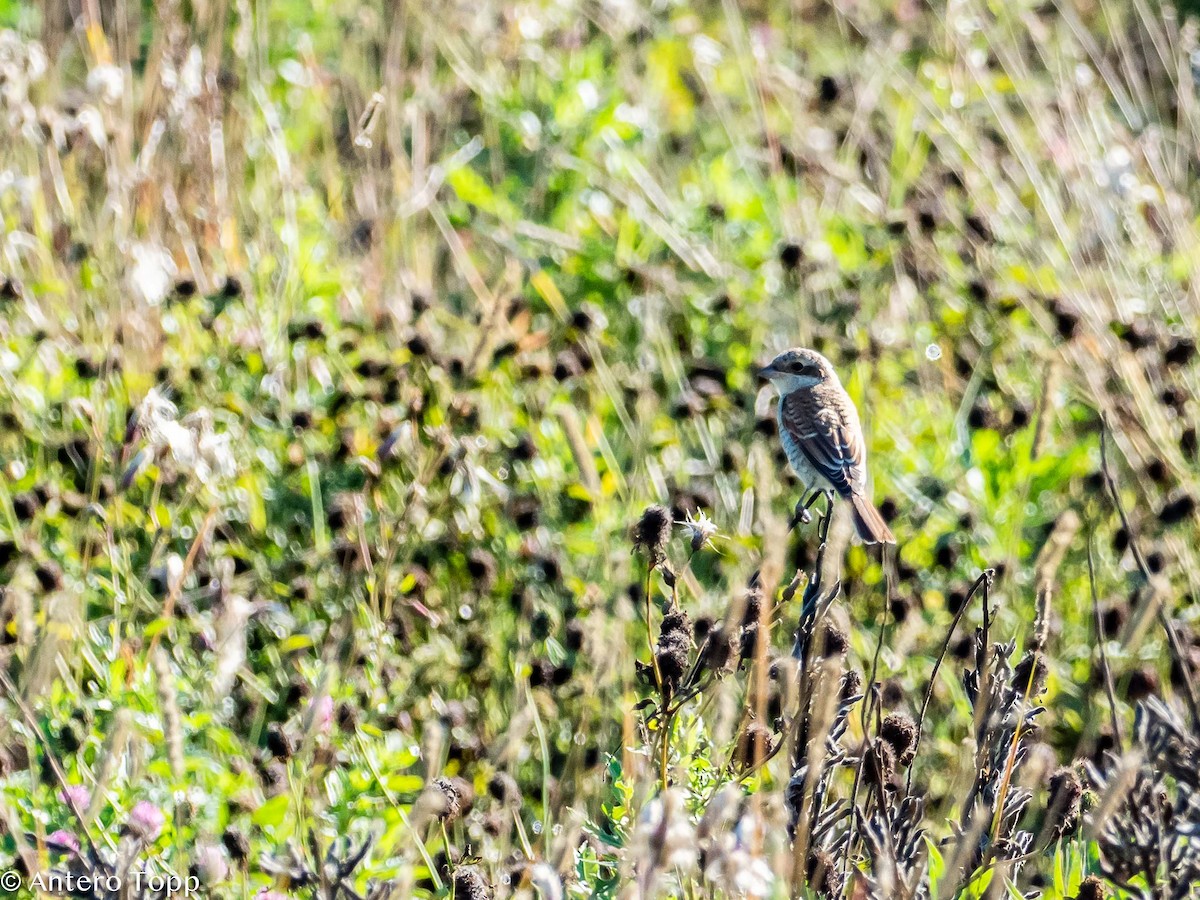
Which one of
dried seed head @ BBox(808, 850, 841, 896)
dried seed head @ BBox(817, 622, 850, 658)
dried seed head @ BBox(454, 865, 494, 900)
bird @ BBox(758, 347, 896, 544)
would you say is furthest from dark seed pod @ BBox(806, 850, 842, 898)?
bird @ BBox(758, 347, 896, 544)

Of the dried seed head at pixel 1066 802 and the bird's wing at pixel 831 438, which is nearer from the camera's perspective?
the dried seed head at pixel 1066 802

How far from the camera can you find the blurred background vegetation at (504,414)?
8.48 ft

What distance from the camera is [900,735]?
2068 millimetres

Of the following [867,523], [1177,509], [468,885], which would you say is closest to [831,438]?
[867,523]

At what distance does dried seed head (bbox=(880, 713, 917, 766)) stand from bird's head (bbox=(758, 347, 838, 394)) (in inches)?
56.2

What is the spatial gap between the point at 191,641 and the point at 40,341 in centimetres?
97

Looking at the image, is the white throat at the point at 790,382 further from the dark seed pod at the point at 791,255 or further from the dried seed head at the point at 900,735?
the dried seed head at the point at 900,735

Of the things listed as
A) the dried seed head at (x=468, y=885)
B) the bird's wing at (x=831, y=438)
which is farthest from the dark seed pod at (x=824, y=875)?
the bird's wing at (x=831, y=438)

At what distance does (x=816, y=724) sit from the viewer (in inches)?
67.3

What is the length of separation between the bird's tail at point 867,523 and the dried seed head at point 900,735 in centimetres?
81

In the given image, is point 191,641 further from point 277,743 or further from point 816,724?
point 816,724

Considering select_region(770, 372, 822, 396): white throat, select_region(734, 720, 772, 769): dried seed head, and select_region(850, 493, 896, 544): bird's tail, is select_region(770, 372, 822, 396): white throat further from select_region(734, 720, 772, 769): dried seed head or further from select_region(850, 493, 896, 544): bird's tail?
select_region(734, 720, 772, 769): dried seed head

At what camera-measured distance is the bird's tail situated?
2971 mm

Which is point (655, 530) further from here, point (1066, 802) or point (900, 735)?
point (1066, 802)
